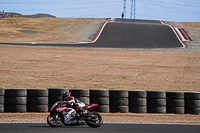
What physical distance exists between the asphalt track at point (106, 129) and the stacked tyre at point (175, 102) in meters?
2.46

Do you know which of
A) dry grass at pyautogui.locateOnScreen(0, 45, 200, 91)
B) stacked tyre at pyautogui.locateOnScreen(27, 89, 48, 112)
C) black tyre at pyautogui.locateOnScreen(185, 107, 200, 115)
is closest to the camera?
stacked tyre at pyautogui.locateOnScreen(27, 89, 48, 112)

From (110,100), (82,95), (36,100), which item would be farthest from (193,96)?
(36,100)

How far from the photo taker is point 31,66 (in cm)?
2286

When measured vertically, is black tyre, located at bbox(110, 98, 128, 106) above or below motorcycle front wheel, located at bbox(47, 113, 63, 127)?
above

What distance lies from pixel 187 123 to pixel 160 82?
329 inches

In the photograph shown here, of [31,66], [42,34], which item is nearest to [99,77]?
[31,66]

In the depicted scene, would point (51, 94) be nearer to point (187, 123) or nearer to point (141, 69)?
point (187, 123)

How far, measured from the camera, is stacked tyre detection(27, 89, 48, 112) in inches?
492

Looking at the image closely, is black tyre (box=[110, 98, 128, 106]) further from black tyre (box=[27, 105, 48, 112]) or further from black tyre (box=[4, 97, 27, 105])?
black tyre (box=[4, 97, 27, 105])

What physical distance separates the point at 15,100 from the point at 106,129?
4.30 m

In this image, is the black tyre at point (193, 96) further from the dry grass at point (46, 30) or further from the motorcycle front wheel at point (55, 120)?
the dry grass at point (46, 30)

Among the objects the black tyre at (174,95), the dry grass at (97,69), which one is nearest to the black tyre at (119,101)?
the black tyre at (174,95)

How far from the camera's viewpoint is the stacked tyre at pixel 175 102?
1309 centimetres

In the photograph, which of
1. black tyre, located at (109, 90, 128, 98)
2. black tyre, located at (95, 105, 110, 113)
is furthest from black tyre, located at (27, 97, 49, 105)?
black tyre, located at (109, 90, 128, 98)
